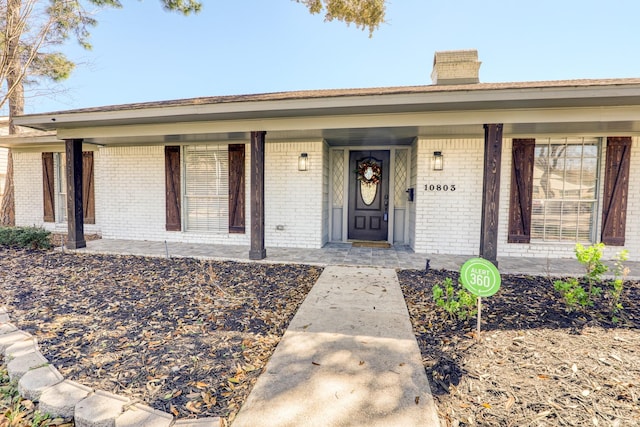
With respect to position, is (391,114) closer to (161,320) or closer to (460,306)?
(460,306)

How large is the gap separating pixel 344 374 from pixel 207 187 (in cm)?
572

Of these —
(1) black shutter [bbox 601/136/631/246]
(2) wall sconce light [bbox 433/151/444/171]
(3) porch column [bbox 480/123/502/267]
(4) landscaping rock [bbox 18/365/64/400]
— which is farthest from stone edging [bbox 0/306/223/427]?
(1) black shutter [bbox 601/136/631/246]

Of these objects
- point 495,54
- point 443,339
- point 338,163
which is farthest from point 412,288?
point 495,54

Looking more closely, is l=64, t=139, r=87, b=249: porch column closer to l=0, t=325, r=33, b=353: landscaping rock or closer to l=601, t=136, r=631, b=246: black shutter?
l=0, t=325, r=33, b=353: landscaping rock

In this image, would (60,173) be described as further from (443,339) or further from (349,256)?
(443,339)

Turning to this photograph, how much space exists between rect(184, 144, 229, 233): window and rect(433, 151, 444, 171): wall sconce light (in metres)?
4.39

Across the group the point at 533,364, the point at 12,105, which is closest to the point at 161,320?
the point at 533,364

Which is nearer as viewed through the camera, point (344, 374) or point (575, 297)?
point (344, 374)

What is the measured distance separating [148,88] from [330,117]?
18.0 meters

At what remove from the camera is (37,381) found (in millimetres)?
1902

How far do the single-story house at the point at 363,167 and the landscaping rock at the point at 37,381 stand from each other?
3321 millimetres

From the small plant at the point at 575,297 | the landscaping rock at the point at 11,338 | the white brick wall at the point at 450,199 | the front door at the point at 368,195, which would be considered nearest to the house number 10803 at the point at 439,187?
the white brick wall at the point at 450,199

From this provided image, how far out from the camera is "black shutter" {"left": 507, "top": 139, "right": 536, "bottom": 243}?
5.52 metres

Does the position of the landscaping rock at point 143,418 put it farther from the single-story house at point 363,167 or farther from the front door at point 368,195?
the front door at point 368,195
